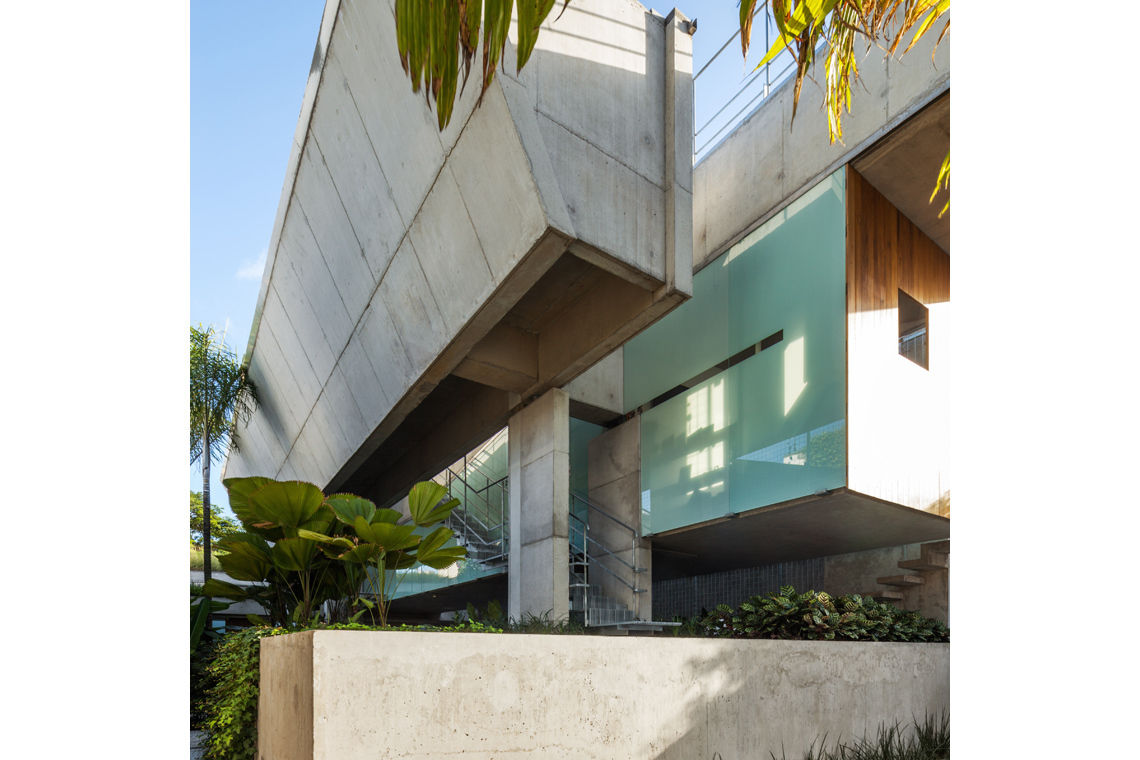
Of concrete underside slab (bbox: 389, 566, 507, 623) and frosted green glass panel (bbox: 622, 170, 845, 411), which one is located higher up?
frosted green glass panel (bbox: 622, 170, 845, 411)

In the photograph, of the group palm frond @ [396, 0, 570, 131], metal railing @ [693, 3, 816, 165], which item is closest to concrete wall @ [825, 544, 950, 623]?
metal railing @ [693, 3, 816, 165]

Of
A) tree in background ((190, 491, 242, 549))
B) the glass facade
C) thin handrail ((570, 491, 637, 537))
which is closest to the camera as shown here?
the glass facade

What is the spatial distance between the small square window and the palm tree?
13187 mm

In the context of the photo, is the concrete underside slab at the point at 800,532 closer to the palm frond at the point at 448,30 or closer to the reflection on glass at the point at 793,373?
the reflection on glass at the point at 793,373

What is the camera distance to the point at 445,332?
10008mm

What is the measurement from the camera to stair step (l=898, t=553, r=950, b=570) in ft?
41.1

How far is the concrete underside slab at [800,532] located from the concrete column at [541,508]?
2.35 meters

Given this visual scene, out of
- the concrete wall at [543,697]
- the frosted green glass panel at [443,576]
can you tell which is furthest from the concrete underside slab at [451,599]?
the concrete wall at [543,697]

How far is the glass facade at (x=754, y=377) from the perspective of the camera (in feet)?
35.6

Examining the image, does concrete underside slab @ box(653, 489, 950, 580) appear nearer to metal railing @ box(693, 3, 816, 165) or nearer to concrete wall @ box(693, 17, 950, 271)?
concrete wall @ box(693, 17, 950, 271)

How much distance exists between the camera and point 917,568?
12.7 meters

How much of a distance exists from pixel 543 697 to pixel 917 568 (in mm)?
9624
